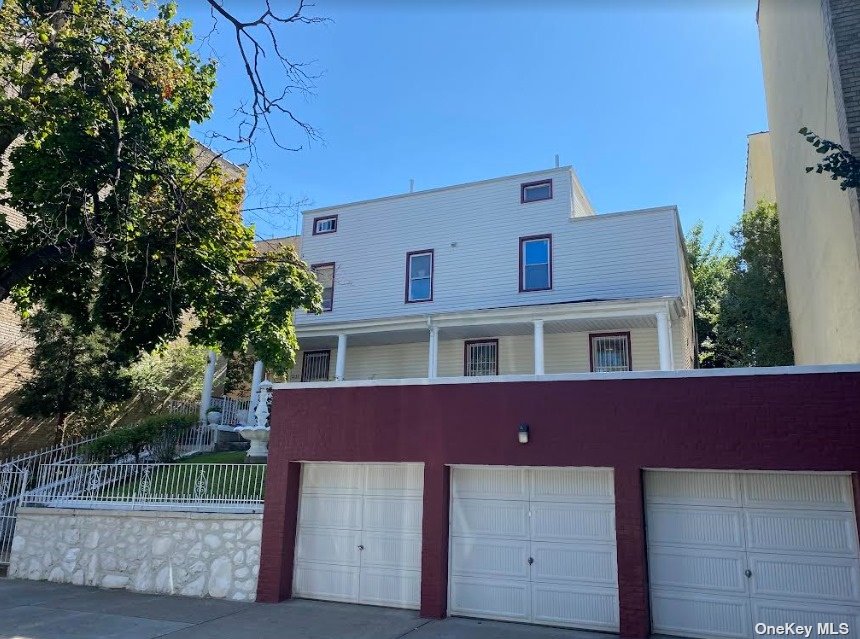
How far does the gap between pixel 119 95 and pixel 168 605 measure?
8229 millimetres

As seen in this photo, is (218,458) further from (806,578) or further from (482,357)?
(806,578)

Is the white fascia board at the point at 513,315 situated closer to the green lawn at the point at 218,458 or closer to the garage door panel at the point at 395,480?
the green lawn at the point at 218,458

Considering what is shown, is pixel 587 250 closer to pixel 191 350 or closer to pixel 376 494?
pixel 376 494

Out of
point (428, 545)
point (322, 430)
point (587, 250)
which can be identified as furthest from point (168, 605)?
point (587, 250)

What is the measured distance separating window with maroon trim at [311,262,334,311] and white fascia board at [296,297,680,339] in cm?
159

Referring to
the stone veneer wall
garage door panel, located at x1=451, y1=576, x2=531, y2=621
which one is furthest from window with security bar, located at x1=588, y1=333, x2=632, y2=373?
the stone veneer wall

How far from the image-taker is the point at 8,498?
41.1 ft

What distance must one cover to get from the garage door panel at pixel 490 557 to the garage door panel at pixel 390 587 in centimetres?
70

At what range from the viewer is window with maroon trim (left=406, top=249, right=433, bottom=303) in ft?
60.0

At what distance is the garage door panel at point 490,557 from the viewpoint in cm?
895

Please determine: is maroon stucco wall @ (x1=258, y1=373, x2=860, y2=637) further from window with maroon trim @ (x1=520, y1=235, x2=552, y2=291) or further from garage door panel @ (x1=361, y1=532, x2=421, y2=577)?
window with maroon trim @ (x1=520, y1=235, x2=552, y2=291)

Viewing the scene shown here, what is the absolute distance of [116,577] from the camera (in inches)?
427

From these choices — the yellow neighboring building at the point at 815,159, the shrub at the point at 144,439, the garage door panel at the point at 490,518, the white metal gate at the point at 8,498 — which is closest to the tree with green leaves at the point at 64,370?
the shrub at the point at 144,439

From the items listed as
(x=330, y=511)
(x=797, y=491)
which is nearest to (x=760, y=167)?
(x=797, y=491)
